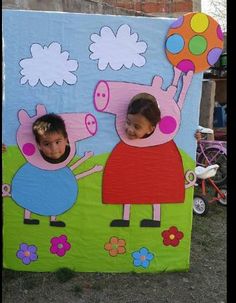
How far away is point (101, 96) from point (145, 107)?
0.39 meters

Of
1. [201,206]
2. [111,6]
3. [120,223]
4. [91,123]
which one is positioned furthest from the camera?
[111,6]

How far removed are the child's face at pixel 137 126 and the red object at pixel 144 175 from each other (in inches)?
5.4

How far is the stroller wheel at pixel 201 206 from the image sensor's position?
5.95 meters

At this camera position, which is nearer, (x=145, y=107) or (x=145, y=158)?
(x=145, y=107)

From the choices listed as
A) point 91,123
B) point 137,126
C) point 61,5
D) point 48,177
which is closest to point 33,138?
point 48,177

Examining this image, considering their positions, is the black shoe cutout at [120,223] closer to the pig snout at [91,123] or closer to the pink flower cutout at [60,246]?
the pink flower cutout at [60,246]

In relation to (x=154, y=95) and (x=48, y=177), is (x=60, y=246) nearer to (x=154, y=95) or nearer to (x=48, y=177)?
(x=48, y=177)

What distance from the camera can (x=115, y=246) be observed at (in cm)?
384

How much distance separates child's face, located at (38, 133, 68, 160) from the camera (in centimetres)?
362

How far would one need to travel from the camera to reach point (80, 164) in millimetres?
3752

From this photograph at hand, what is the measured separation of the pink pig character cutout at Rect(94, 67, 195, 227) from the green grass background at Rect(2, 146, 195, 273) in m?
0.06
